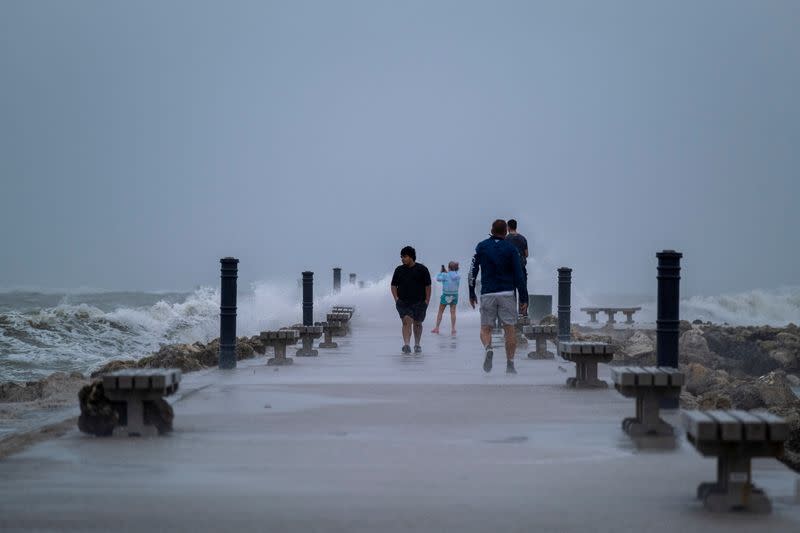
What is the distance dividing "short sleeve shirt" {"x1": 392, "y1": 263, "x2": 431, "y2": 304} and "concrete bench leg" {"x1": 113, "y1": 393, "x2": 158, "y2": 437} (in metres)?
12.0

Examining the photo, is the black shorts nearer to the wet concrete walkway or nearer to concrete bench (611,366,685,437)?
the wet concrete walkway

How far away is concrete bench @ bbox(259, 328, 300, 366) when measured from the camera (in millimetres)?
18062

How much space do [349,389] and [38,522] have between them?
7.55 meters

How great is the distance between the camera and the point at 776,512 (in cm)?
681

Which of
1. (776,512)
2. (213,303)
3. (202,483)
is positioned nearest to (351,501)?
(202,483)

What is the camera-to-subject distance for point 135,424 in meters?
9.54

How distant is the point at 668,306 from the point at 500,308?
184 inches

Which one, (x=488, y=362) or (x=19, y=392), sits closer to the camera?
(x=488, y=362)

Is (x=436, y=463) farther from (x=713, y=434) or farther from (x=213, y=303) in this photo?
(x=213, y=303)

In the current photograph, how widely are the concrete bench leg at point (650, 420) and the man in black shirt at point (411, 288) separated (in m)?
11.9

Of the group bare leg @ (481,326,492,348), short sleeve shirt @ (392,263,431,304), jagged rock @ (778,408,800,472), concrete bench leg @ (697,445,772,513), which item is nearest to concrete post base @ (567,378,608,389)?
jagged rock @ (778,408,800,472)

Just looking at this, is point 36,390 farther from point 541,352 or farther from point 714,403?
point 714,403

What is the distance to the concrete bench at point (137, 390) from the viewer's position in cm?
920

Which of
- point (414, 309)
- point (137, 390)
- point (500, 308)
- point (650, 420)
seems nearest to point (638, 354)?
point (414, 309)
